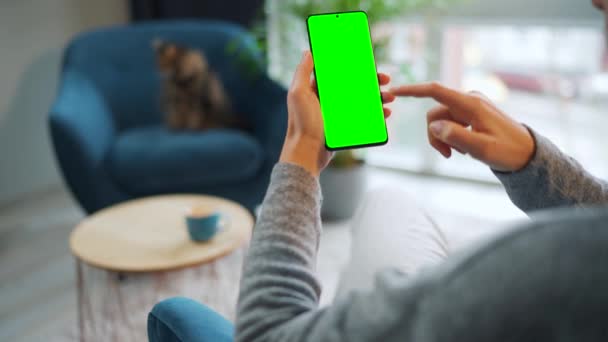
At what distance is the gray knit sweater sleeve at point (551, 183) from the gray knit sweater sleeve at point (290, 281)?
1.07 ft

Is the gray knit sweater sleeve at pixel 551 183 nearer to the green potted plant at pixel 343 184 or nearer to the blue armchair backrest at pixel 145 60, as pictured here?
the green potted plant at pixel 343 184

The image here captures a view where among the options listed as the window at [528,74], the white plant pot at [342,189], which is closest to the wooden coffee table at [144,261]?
the white plant pot at [342,189]

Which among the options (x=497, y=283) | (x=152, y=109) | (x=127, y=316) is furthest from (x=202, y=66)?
(x=497, y=283)

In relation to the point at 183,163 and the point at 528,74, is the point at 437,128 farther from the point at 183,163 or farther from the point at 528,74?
the point at 528,74

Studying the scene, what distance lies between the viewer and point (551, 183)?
76 centimetres

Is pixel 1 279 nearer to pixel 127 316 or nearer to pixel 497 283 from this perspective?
pixel 127 316

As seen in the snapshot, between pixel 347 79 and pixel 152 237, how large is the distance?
3.26 ft

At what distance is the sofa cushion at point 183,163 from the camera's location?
2096 millimetres

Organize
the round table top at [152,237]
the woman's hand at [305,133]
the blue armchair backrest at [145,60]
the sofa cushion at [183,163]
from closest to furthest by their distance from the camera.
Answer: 1. the woman's hand at [305,133]
2. the round table top at [152,237]
3. the sofa cushion at [183,163]
4. the blue armchair backrest at [145,60]

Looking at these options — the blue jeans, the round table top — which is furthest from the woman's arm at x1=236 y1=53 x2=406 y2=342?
the round table top

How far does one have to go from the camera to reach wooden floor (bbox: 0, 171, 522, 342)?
1.81m

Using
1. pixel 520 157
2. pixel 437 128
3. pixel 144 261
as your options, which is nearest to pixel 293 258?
pixel 437 128

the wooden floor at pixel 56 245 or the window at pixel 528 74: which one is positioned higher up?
the window at pixel 528 74

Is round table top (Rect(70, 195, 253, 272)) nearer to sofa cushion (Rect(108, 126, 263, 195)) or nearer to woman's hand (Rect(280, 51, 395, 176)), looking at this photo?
sofa cushion (Rect(108, 126, 263, 195))
